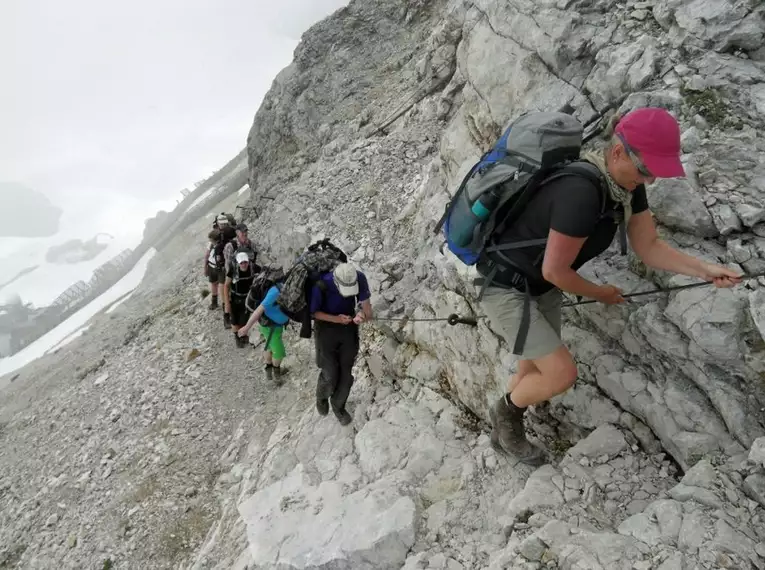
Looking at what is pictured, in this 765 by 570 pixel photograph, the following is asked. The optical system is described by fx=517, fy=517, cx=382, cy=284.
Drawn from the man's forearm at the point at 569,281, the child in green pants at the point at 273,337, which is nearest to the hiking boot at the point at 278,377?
the child in green pants at the point at 273,337

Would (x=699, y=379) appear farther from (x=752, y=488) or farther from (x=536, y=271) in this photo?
(x=536, y=271)

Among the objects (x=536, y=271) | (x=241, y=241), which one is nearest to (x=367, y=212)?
(x=241, y=241)

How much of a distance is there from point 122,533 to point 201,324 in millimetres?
6204

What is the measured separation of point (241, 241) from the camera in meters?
12.0

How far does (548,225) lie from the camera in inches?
150

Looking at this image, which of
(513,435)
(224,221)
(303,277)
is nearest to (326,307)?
(303,277)

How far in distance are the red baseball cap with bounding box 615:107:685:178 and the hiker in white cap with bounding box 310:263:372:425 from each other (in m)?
3.78

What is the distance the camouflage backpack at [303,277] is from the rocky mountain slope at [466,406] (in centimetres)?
159

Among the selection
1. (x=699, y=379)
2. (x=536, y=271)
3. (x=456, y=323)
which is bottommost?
(x=699, y=379)

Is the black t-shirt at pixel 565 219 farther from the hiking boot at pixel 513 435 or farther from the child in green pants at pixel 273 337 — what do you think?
the child in green pants at pixel 273 337

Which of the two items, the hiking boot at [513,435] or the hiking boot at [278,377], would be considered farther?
the hiking boot at [278,377]

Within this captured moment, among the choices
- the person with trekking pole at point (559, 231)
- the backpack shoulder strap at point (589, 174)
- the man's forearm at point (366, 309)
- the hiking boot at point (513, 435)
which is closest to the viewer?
the person with trekking pole at point (559, 231)

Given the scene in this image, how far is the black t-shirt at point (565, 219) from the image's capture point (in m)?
3.39

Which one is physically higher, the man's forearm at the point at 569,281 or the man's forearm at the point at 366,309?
the man's forearm at the point at 569,281
